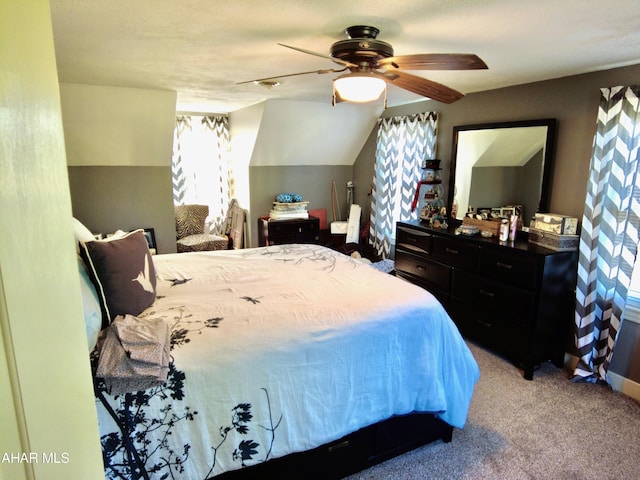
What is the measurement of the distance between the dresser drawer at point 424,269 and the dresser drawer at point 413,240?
73mm

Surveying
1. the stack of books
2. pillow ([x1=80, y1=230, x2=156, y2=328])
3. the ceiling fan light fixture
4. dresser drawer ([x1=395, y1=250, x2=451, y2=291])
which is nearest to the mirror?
dresser drawer ([x1=395, y1=250, x2=451, y2=291])

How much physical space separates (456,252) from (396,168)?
1.65 metres

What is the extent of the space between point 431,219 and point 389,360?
2.25 m

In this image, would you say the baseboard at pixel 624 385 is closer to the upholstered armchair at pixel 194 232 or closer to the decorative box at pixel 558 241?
the decorative box at pixel 558 241

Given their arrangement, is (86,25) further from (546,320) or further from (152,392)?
(546,320)

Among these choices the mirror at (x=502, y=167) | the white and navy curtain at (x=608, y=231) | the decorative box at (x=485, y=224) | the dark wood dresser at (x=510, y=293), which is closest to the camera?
the white and navy curtain at (x=608, y=231)

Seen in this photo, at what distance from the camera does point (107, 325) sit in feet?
5.55

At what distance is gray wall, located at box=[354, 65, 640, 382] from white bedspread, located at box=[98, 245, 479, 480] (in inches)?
53.1

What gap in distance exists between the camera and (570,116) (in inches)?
114

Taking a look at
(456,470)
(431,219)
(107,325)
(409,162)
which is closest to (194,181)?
(409,162)

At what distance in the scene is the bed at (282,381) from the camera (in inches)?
57.6

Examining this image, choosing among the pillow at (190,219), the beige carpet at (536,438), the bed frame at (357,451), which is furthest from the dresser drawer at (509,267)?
the pillow at (190,219)

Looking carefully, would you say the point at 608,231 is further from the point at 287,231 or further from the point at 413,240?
the point at 287,231

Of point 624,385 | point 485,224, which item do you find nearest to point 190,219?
point 485,224
